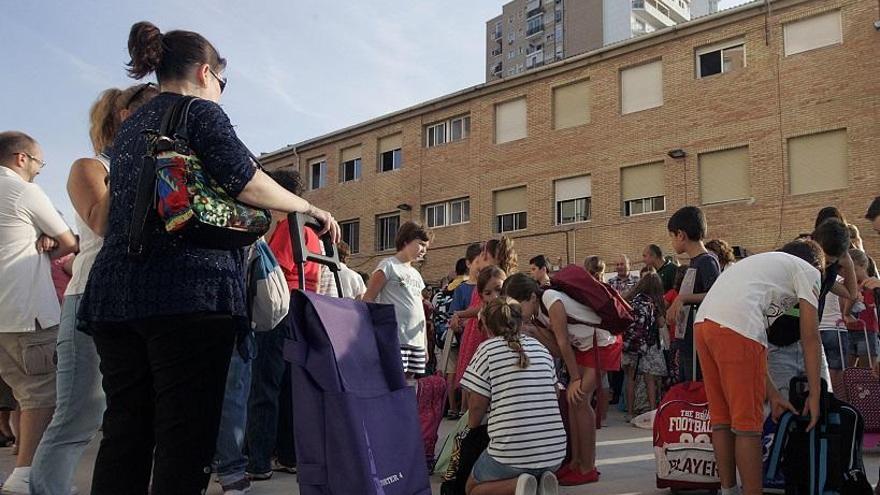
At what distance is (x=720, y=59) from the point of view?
66.1 ft

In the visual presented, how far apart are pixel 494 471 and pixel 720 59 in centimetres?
1874

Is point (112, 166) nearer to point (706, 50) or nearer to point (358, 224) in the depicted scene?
point (706, 50)

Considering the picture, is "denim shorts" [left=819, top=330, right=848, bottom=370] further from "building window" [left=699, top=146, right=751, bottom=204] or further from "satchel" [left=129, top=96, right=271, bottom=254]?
"building window" [left=699, top=146, right=751, bottom=204]

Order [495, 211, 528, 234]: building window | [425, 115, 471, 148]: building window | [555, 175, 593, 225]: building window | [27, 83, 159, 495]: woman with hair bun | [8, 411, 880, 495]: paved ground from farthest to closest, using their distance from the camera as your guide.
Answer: [425, 115, 471, 148]: building window
[495, 211, 528, 234]: building window
[555, 175, 593, 225]: building window
[8, 411, 880, 495]: paved ground
[27, 83, 159, 495]: woman with hair bun

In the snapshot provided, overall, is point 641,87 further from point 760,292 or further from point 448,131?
point 760,292

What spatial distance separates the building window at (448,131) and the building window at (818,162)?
36.4 ft

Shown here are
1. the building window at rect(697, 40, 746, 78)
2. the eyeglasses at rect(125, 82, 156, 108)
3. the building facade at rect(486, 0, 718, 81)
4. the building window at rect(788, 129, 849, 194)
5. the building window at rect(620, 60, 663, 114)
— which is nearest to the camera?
the eyeglasses at rect(125, 82, 156, 108)

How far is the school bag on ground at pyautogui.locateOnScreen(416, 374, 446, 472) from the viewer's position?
215 inches

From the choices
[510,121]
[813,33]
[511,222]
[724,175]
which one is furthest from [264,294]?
[510,121]

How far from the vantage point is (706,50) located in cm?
2033

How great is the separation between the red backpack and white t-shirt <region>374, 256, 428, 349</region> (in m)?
1.23

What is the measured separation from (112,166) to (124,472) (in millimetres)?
1105

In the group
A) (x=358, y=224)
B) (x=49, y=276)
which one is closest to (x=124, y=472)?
(x=49, y=276)

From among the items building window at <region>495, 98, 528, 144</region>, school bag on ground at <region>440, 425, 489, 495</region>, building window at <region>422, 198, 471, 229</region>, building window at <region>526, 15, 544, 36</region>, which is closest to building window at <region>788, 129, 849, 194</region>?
building window at <region>495, 98, 528, 144</region>
